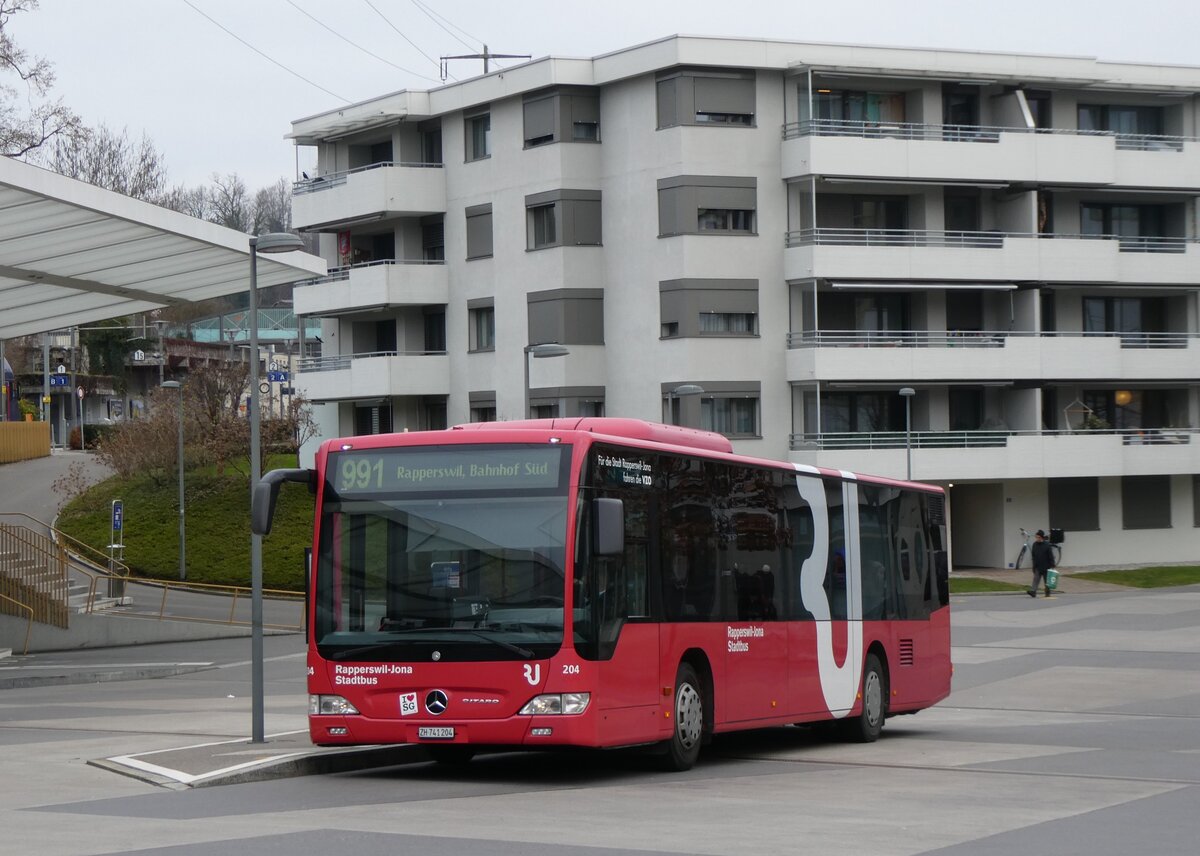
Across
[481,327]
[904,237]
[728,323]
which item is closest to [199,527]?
[481,327]

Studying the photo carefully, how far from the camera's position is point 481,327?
5928 cm

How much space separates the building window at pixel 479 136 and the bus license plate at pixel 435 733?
46316mm

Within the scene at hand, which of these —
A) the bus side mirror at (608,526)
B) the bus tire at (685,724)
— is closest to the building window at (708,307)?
the bus tire at (685,724)

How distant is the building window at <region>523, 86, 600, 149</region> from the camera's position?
5578cm

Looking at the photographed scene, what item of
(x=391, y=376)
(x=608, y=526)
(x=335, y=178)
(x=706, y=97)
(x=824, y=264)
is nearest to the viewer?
(x=608, y=526)

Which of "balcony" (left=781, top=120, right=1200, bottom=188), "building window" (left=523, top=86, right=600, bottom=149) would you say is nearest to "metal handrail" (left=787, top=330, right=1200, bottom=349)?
"balcony" (left=781, top=120, right=1200, bottom=188)

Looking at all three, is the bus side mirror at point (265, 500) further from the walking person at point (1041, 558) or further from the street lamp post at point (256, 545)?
the walking person at point (1041, 558)

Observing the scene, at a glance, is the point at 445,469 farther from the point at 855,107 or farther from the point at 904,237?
the point at 855,107

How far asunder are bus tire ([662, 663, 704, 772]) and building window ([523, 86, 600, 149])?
42.4m

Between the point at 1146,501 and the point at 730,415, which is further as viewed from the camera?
the point at 1146,501

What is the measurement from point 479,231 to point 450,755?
4452cm

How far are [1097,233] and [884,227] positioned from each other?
28.3 ft

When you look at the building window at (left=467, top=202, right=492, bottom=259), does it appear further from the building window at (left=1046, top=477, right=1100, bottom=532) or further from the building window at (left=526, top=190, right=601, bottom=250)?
the building window at (left=1046, top=477, right=1100, bottom=532)

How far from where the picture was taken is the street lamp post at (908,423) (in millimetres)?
51044
